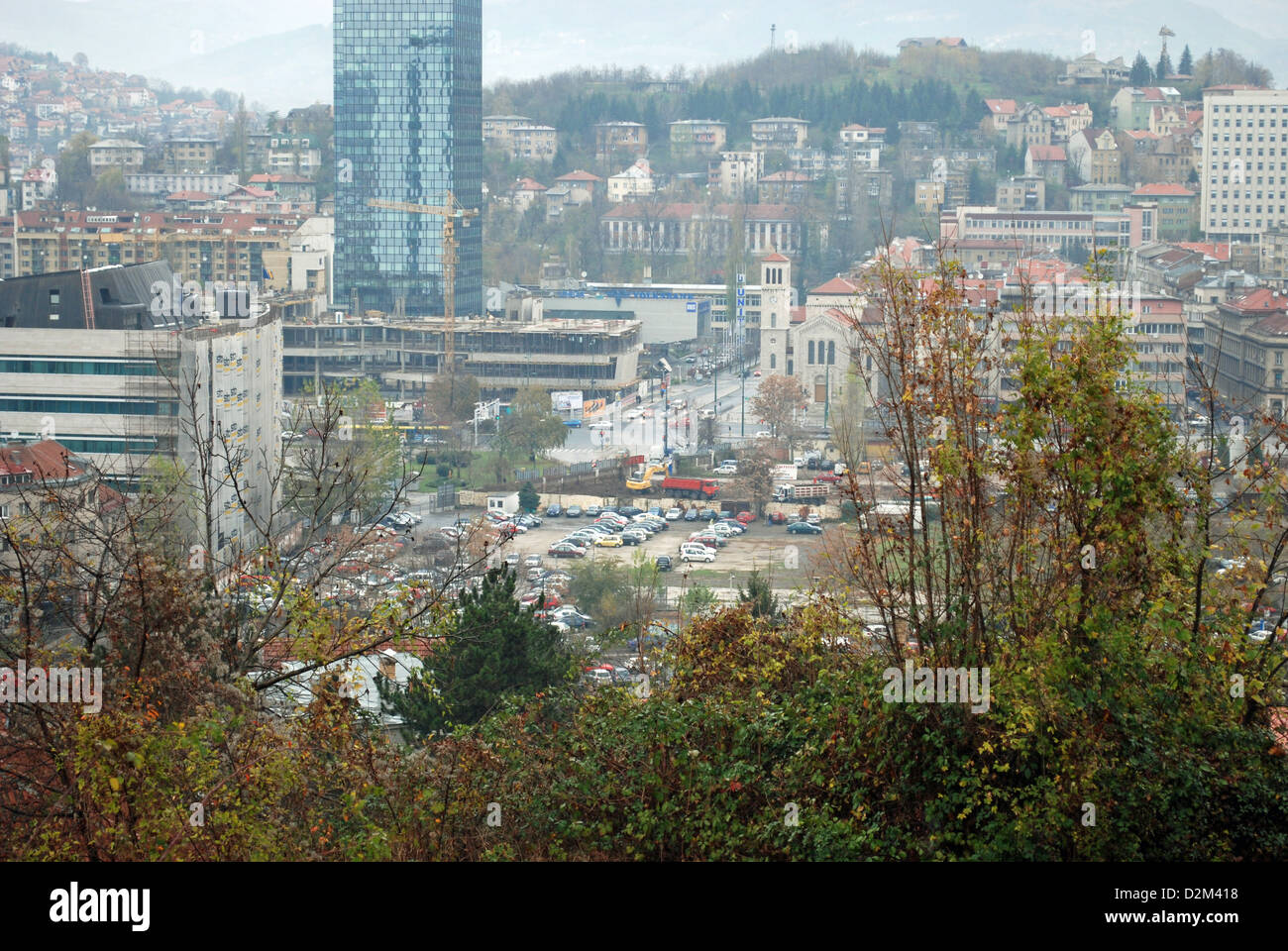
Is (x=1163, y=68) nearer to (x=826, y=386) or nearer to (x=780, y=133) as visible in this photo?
(x=780, y=133)

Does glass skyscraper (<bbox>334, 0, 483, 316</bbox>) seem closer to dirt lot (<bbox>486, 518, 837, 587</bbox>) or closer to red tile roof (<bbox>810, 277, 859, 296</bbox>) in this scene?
red tile roof (<bbox>810, 277, 859, 296</bbox>)

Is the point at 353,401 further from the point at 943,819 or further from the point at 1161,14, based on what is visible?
the point at 1161,14

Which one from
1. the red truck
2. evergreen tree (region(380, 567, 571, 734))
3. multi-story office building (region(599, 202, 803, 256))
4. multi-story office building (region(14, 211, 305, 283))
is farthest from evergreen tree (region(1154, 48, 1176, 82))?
evergreen tree (region(380, 567, 571, 734))

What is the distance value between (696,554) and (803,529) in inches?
52.3

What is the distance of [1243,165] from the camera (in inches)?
864

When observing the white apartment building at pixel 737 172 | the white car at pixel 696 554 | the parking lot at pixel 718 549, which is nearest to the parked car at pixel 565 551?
the parking lot at pixel 718 549

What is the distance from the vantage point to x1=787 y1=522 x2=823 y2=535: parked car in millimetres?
9969

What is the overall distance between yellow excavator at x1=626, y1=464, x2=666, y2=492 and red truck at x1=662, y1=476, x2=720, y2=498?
15cm

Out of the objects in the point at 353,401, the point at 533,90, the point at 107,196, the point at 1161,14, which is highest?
the point at 1161,14

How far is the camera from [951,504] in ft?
7.76

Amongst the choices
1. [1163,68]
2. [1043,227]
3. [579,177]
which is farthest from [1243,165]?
[579,177]

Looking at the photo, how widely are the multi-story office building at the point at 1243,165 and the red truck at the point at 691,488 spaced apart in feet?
43.8
